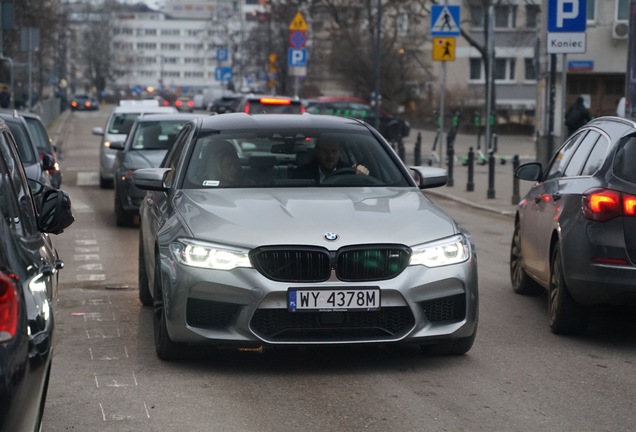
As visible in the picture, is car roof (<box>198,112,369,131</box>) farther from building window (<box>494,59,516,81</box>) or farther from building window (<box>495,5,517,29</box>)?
building window (<box>494,59,516,81</box>)

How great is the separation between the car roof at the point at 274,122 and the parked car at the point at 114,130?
49.5 feet

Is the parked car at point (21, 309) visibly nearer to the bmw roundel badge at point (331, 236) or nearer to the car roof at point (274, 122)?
the bmw roundel badge at point (331, 236)

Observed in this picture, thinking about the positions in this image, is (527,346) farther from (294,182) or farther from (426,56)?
(426,56)

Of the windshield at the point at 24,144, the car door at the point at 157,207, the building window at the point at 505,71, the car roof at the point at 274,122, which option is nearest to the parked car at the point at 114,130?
the windshield at the point at 24,144

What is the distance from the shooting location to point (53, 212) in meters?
6.26

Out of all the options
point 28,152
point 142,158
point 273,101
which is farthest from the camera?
point 273,101

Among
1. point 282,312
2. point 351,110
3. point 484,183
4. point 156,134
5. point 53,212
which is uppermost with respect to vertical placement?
point 53,212

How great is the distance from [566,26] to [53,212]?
12091mm

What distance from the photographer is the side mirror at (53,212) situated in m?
6.24

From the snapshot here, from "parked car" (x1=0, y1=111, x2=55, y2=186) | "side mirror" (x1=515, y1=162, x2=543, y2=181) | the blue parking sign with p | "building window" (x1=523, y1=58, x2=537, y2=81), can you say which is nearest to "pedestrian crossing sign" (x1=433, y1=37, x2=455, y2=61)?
the blue parking sign with p

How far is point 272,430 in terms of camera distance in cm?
643

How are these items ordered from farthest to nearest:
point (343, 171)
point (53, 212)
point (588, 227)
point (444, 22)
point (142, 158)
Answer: point (444, 22) < point (142, 158) < point (343, 171) < point (588, 227) < point (53, 212)

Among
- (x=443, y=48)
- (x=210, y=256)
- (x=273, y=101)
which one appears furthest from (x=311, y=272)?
(x=273, y=101)

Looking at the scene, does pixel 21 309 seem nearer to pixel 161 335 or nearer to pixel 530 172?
pixel 161 335
